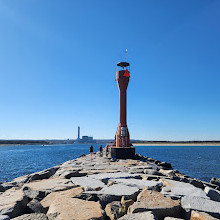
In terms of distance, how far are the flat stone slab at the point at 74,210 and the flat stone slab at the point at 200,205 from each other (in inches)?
44.9

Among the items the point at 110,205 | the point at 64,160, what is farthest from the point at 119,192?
the point at 64,160

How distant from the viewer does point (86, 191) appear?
3.65m

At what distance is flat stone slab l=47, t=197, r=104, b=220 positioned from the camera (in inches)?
101

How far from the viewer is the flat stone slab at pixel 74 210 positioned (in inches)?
101

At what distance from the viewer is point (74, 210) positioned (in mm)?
2742

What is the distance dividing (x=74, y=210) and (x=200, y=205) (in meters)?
1.69

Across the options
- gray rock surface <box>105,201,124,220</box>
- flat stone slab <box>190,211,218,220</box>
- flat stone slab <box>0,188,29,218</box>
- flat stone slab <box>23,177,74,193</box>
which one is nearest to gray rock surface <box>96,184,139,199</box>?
gray rock surface <box>105,201,124,220</box>

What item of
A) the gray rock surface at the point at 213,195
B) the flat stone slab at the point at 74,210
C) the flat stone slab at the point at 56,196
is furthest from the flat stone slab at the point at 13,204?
the gray rock surface at the point at 213,195

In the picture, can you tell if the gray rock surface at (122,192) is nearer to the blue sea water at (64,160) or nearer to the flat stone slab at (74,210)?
the flat stone slab at (74,210)

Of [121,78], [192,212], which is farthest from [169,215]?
[121,78]

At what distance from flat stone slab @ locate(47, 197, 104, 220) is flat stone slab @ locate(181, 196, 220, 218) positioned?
1.14 m

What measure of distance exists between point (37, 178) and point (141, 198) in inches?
127

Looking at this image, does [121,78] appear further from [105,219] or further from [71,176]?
[105,219]

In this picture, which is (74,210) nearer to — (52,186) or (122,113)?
(52,186)
